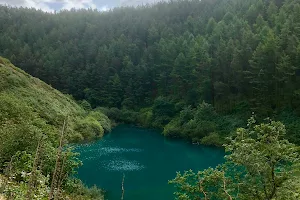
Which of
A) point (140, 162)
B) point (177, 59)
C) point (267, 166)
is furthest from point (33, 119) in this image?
point (177, 59)

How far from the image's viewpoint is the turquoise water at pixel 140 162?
83.2 ft

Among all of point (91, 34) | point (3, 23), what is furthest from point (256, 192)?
point (3, 23)

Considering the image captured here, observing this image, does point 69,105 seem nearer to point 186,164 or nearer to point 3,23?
point 186,164

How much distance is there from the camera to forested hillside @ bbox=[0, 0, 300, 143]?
144 feet

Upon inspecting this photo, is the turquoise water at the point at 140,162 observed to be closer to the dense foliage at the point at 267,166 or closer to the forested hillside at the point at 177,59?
the forested hillside at the point at 177,59

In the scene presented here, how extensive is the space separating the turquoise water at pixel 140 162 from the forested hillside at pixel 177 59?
4.77 m

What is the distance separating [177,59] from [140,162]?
1231 inches

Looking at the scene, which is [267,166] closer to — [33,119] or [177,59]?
[33,119]

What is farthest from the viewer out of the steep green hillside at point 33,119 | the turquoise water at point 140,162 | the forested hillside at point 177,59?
the forested hillside at point 177,59

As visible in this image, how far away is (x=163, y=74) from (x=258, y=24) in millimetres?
20952

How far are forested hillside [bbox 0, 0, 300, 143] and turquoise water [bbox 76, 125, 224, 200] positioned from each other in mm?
4768

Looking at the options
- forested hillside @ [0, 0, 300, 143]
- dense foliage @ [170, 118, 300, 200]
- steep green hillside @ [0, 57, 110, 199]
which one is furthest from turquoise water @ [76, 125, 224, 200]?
dense foliage @ [170, 118, 300, 200]

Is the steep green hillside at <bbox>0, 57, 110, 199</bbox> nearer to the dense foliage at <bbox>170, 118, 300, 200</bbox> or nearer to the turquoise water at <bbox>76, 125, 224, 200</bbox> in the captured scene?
the turquoise water at <bbox>76, 125, 224, 200</bbox>

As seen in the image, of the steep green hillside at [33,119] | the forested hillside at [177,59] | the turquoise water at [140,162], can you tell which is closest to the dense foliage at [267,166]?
the steep green hillside at [33,119]
